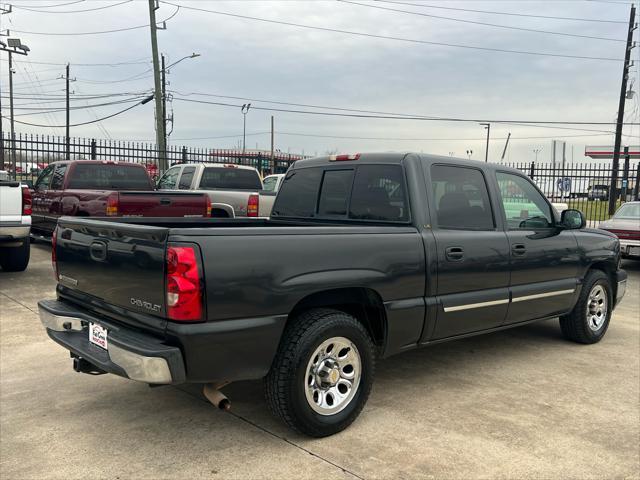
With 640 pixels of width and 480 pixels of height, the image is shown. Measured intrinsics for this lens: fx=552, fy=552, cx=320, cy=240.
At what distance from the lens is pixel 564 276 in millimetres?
5305

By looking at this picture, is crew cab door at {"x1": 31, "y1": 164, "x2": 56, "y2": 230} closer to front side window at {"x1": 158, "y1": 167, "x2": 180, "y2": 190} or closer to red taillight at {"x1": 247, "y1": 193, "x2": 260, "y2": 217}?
front side window at {"x1": 158, "y1": 167, "x2": 180, "y2": 190}

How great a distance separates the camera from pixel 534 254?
489 centimetres

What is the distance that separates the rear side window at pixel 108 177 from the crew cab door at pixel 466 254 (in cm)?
808

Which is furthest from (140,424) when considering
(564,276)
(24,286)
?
(24,286)

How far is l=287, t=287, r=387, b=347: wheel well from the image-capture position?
3.45 m

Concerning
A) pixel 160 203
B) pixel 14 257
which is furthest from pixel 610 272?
pixel 14 257

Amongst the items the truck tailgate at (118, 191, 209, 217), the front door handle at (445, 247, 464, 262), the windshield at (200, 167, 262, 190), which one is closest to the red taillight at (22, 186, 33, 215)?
the truck tailgate at (118, 191, 209, 217)

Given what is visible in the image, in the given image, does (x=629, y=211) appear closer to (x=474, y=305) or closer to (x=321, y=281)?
(x=474, y=305)

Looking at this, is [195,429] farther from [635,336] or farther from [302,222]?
[635,336]

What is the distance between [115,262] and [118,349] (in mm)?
525

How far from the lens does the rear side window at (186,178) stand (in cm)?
1207

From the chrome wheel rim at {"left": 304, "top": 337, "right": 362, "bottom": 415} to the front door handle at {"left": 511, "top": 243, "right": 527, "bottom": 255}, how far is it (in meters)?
1.88

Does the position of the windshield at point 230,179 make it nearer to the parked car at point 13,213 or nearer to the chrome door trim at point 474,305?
the parked car at point 13,213

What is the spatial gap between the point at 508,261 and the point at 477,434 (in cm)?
160
